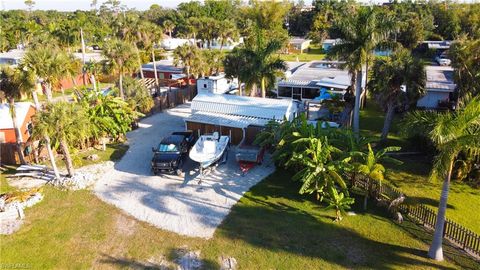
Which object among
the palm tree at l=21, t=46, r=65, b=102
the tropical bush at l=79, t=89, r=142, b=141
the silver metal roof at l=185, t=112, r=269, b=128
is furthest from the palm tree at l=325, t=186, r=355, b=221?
the palm tree at l=21, t=46, r=65, b=102

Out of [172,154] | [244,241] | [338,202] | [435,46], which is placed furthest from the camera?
[435,46]

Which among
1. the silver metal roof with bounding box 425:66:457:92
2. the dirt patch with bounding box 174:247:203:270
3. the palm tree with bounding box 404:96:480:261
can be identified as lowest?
the dirt patch with bounding box 174:247:203:270

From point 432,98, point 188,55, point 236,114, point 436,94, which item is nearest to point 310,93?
point 432,98

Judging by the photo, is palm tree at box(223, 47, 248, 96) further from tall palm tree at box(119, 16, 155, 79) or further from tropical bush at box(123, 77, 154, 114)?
tall palm tree at box(119, 16, 155, 79)

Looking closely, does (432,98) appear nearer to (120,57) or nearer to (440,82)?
(440,82)

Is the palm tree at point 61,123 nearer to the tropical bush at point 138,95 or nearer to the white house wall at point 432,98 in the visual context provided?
the tropical bush at point 138,95

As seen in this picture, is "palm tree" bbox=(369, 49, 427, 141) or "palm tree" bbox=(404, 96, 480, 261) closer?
"palm tree" bbox=(404, 96, 480, 261)
